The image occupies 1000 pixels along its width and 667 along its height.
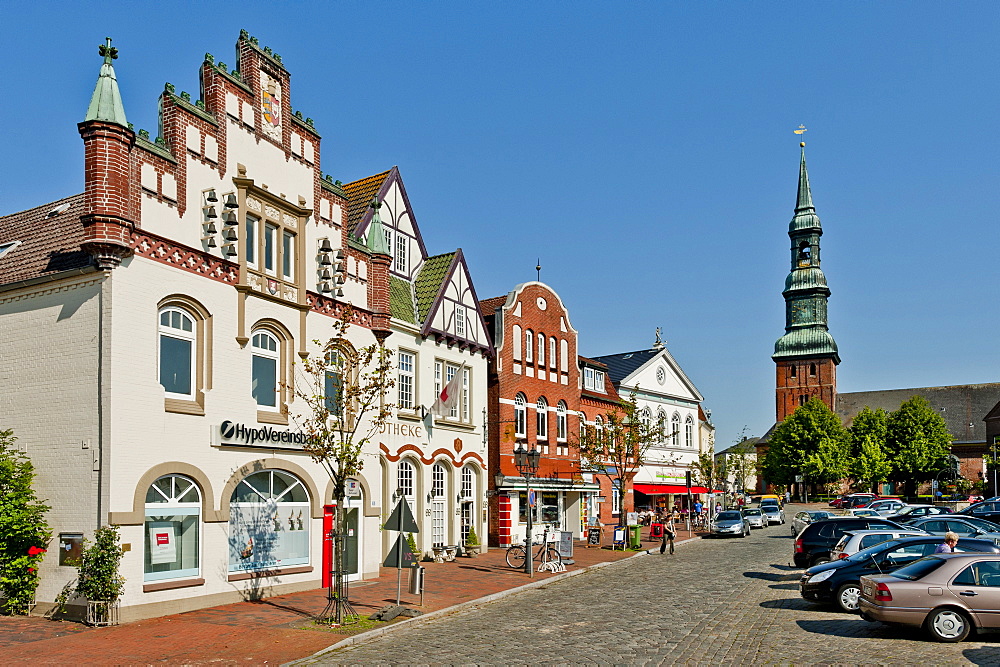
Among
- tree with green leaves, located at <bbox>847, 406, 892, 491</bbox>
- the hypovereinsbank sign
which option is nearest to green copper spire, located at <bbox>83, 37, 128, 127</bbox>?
the hypovereinsbank sign

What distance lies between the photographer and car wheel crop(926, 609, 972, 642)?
16047 millimetres

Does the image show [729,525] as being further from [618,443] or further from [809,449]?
[809,449]

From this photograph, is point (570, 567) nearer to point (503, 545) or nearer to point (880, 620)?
point (503, 545)

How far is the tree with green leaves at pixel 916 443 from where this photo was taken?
3730 inches

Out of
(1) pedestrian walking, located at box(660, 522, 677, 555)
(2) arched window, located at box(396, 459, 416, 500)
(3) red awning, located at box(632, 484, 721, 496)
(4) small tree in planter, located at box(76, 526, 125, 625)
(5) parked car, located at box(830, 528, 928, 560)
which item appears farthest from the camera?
(3) red awning, located at box(632, 484, 721, 496)

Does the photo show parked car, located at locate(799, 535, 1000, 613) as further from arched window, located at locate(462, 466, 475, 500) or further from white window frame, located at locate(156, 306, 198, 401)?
arched window, located at locate(462, 466, 475, 500)

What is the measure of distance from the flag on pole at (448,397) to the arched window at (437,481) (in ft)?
6.62

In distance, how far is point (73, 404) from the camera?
1933 centimetres

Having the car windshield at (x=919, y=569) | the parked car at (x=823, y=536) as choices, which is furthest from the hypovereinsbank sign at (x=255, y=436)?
the parked car at (x=823, y=536)

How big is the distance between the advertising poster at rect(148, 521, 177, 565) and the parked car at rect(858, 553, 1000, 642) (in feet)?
46.3

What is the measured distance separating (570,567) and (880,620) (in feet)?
54.2

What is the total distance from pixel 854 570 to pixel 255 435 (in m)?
13.9

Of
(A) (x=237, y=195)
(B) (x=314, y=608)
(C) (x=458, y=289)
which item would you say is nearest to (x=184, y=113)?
(A) (x=237, y=195)

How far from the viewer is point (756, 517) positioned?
5738 centimetres
